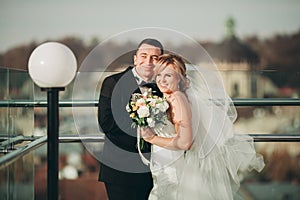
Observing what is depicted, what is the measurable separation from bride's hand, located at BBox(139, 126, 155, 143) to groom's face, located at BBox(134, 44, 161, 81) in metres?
0.25

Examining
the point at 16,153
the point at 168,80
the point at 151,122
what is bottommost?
the point at 16,153

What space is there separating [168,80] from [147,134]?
26 cm

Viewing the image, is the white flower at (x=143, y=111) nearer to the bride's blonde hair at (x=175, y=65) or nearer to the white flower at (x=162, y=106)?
the white flower at (x=162, y=106)

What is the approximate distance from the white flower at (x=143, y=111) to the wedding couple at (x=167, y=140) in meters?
0.08

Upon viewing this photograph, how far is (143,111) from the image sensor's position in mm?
2578

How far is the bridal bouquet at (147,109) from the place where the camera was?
8.54ft

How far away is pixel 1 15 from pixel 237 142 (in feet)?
38.9

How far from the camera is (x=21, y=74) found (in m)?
2.85

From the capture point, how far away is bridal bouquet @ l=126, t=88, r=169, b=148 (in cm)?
260

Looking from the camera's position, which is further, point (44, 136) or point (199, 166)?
point (44, 136)

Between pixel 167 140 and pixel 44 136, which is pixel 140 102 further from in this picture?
pixel 44 136

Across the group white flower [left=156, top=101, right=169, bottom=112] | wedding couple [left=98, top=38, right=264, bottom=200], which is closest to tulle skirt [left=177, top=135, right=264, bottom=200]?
wedding couple [left=98, top=38, right=264, bottom=200]

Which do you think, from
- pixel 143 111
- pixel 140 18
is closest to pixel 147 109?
pixel 143 111

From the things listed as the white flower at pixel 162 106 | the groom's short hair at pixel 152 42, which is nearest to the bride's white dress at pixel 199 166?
the white flower at pixel 162 106
